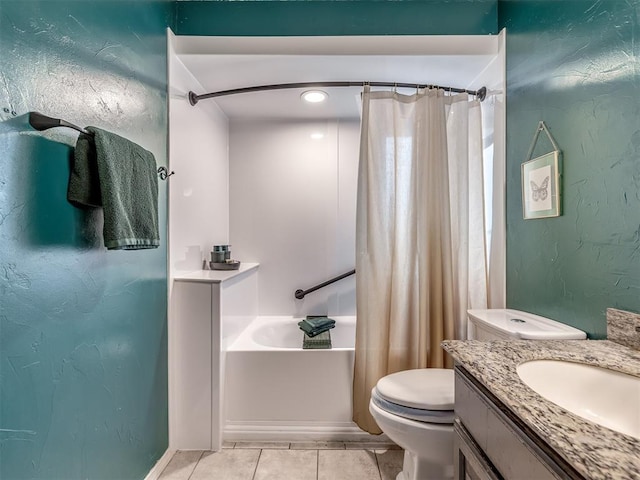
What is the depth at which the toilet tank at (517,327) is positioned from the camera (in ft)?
3.99

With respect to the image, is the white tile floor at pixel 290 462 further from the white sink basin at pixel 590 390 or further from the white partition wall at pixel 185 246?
the white sink basin at pixel 590 390

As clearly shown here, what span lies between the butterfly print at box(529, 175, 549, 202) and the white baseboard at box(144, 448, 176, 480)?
2147 millimetres

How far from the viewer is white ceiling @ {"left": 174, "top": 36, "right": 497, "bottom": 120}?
1.82m

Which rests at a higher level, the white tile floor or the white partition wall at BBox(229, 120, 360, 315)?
the white partition wall at BBox(229, 120, 360, 315)

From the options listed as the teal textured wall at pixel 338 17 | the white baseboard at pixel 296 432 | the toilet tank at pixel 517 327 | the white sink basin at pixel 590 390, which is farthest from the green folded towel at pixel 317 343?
the teal textured wall at pixel 338 17

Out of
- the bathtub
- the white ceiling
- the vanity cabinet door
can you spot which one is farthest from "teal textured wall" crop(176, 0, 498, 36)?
the vanity cabinet door

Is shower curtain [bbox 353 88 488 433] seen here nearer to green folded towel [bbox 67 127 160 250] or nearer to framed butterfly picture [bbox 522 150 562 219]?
framed butterfly picture [bbox 522 150 562 219]

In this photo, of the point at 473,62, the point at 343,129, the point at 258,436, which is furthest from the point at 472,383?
the point at 343,129

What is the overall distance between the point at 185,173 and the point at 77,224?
3.05 ft

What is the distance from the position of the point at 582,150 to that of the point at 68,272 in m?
1.80

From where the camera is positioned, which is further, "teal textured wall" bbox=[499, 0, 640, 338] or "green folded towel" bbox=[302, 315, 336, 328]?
"green folded towel" bbox=[302, 315, 336, 328]

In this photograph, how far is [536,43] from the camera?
1496 mm

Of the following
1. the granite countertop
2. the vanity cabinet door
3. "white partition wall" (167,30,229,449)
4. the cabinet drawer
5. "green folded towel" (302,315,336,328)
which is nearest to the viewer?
the granite countertop

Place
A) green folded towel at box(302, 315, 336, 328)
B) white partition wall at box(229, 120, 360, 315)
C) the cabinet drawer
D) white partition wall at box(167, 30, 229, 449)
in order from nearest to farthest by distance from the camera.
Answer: the cabinet drawer
white partition wall at box(167, 30, 229, 449)
green folded towel at box(302, 315, 336, 328)
white partition wall at box(229, 120, 360, 315)
